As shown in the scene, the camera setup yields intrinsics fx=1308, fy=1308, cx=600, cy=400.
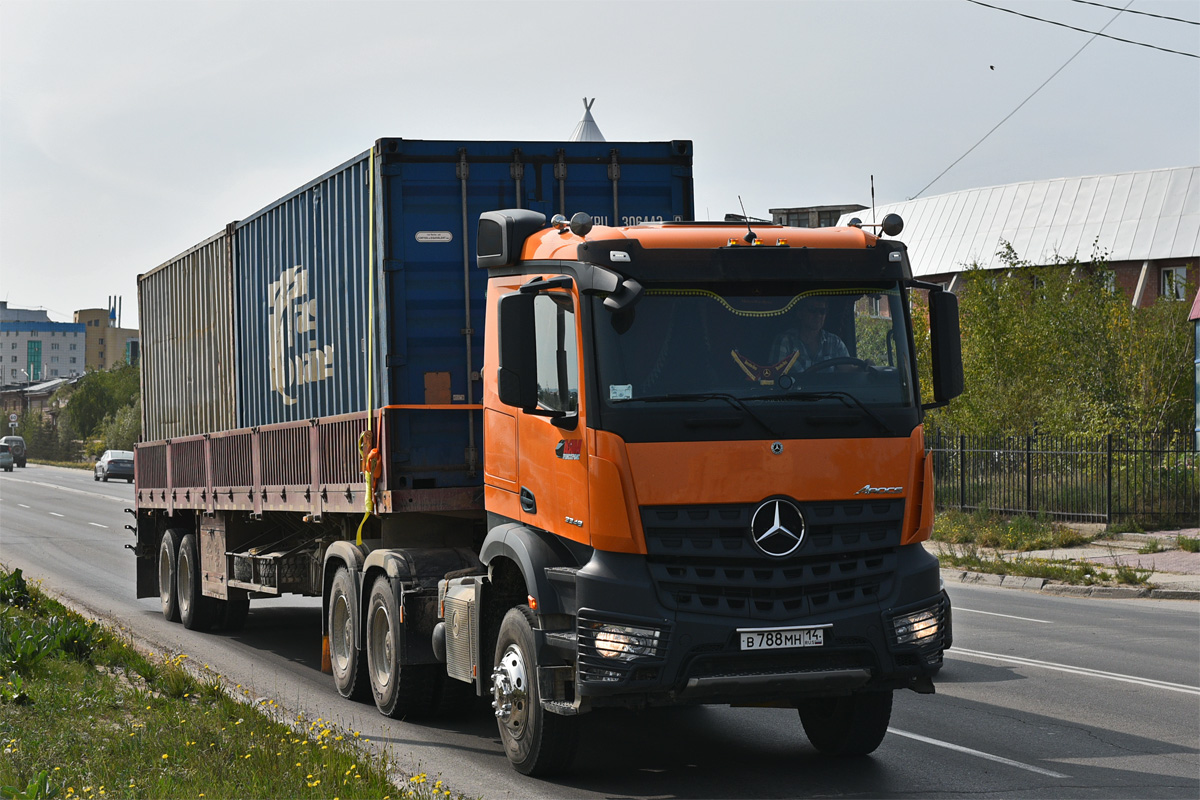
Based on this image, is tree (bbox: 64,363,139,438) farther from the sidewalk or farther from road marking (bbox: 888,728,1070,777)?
road marking (bbox: 888,728,1070,777)

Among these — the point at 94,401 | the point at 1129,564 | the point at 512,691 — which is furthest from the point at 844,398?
the point at 94,401

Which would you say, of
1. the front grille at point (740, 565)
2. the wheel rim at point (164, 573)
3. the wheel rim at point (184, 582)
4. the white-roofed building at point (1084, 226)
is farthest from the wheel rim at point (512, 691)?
the white-roofed building at point (1084, 226)

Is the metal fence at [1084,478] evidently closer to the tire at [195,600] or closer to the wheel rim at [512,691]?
the tire at [195,600]

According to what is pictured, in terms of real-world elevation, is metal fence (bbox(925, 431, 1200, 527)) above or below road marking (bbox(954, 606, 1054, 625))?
above

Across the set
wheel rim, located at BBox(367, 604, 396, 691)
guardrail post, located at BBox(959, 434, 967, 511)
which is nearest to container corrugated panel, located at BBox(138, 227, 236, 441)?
wheel rim, located at BBox(367, 604, 396, 691)

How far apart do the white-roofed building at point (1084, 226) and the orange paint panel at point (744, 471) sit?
48.4 m

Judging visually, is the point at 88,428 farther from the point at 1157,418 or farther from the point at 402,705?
the point at 402,705

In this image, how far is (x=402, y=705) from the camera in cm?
893

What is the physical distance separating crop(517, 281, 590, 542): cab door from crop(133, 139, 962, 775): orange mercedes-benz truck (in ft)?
0.06

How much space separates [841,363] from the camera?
6836 mm

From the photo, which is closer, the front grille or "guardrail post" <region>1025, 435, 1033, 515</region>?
the front grille

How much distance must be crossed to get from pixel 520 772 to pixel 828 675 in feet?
6.16

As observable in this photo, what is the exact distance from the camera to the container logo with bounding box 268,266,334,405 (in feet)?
35.3

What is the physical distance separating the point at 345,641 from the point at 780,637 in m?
4.55
